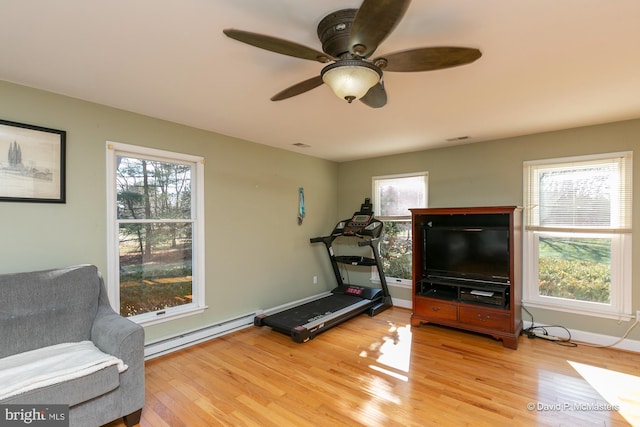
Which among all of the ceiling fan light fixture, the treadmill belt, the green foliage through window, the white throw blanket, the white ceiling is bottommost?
the treadmill belt

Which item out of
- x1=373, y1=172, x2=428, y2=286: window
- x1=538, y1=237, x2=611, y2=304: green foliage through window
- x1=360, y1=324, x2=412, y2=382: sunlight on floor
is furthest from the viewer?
x1=373, y1=172, x2=428, y2=286: window

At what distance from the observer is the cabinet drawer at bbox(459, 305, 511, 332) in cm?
343

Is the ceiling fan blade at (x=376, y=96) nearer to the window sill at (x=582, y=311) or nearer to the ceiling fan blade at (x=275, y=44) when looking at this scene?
the ceiling fan blade at (x=275, y=44)

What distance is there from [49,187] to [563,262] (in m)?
5.11

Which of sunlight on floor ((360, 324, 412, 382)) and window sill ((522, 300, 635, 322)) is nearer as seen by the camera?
sunlight on floor ((360, 324, 412, 382))

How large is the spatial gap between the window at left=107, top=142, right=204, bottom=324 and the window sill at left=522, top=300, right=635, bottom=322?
386 centimetres

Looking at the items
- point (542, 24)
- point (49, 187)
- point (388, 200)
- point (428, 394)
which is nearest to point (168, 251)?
point (49, 187)

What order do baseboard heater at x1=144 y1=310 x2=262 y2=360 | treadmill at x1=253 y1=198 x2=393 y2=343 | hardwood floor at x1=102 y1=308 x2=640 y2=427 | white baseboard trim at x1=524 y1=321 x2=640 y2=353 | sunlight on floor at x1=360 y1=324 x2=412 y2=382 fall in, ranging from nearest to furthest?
hardwood floor at x1=102 y1=308 x2=640 y2=427 < sunlight on floor at x1=360 y1=324 x2=412 y2=382 < baseboard heater at x1=144 y1=310 x2=262 y2=360 < white baseboard trim at x1=524 y1=321 x2=640 y2=353 < treadmill at x1=253 y1=198 x2=393 y2=343

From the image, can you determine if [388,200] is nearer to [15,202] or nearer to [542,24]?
[542,24]

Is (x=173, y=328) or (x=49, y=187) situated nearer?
(x=49, y=187)

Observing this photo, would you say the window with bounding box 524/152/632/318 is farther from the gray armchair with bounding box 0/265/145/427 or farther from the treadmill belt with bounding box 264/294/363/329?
the gray armchair with bounding box 0/265/145/427

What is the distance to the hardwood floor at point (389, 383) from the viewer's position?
2.19m

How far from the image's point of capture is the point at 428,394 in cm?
247

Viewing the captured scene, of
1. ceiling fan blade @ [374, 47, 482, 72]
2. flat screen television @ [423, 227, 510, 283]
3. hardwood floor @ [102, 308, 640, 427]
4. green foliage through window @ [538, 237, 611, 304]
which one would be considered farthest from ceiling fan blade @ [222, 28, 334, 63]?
green foliage through window @ [538, 237, 611, 304]
